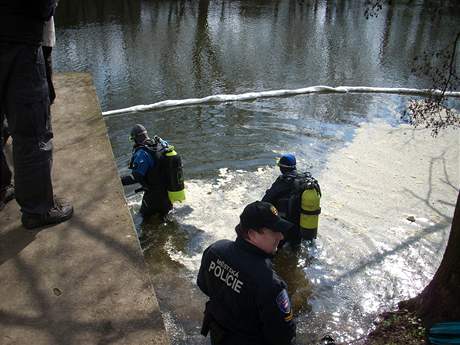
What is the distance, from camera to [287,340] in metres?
2.81

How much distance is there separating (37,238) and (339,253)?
11.9 ft

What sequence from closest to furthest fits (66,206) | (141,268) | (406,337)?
(141,268)
(66,206)
(406,337)

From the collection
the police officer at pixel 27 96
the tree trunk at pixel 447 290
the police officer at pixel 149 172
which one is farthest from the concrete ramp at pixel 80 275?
the tree trunk at pixel 447 290

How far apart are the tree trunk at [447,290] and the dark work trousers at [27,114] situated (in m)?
3.20

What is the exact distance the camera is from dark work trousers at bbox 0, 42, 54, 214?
278 centimetres

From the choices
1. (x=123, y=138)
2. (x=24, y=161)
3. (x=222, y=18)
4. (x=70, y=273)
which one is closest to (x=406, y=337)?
(x=70, y=273)

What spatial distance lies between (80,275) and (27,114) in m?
1.07

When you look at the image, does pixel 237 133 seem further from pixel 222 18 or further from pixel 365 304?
pixel 222 18

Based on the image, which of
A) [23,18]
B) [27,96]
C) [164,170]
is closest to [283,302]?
[27,96]

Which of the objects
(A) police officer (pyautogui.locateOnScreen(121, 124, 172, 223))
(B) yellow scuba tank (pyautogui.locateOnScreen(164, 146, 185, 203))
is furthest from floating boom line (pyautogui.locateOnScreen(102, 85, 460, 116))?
(B) yellow scuba tank (pyautogui.locateOnScreen(164, 146, 185, 203))

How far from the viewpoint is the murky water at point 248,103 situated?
5.05 m

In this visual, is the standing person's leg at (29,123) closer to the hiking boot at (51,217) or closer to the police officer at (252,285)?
the hiking boot at (51,217)

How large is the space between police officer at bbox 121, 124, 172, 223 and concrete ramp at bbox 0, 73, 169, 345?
1.30 m

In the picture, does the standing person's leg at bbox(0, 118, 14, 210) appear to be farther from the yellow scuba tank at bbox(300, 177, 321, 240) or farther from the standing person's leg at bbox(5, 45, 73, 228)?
the yellow scuba tank at bbox(300, 177, 321, 240)
